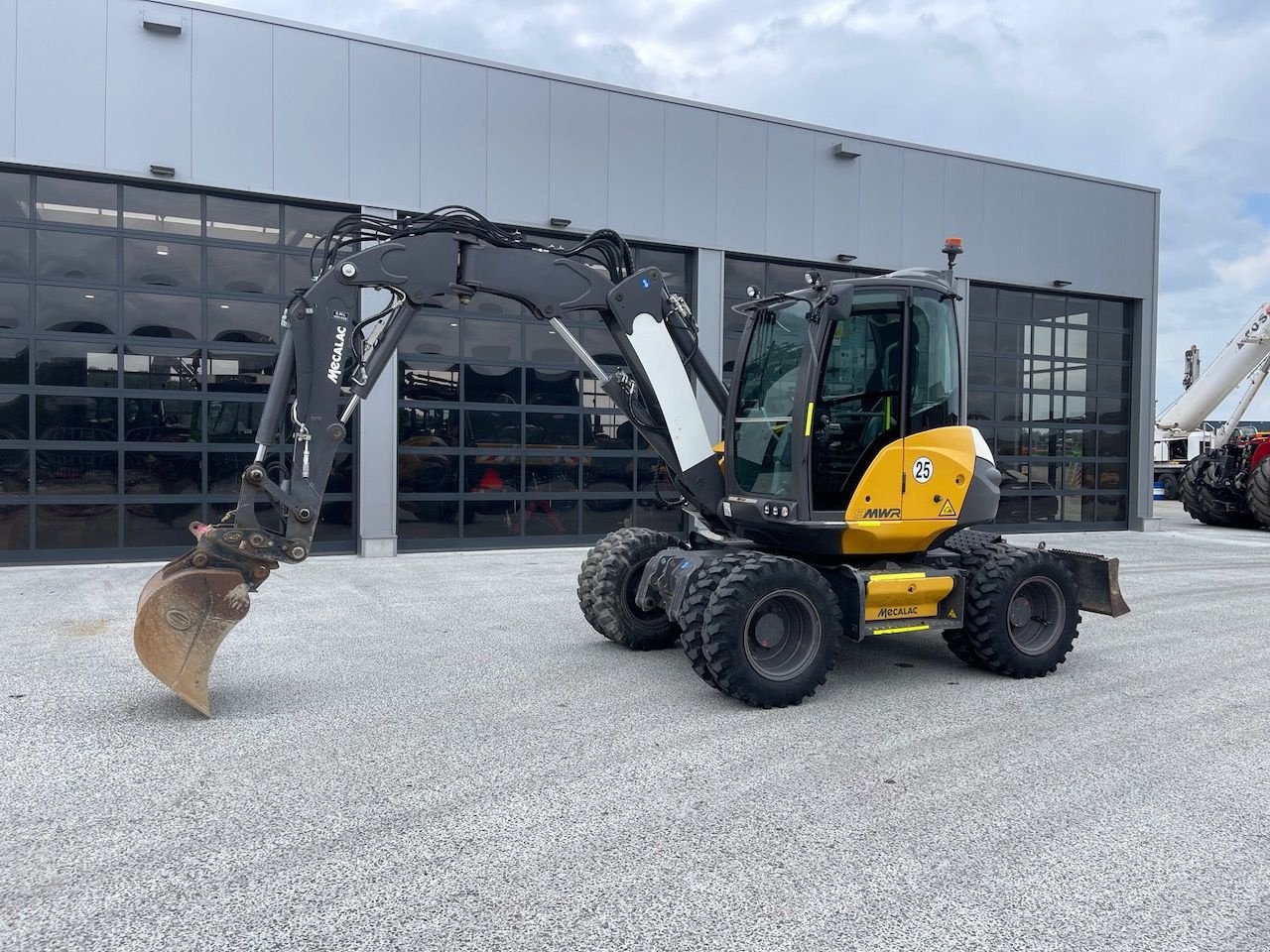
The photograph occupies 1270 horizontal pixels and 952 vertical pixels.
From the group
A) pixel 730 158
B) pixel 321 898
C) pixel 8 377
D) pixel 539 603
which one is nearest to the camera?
pixel 321 898

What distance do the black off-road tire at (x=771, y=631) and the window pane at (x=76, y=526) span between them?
29.9 feet

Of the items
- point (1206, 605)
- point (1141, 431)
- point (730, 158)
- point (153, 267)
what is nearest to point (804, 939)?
point (1206, 605)

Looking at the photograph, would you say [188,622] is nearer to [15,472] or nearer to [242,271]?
[15,472]

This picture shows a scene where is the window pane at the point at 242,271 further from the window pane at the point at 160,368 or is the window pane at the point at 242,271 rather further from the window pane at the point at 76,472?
the window pane at the point at 76,472

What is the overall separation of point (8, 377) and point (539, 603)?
7.27 m

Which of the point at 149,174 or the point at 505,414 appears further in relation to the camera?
the point at 505,414

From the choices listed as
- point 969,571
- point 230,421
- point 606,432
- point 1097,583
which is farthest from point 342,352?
point 606,432

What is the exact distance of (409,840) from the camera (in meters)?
3.48

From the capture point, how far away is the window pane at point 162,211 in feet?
36.5

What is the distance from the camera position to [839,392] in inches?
224

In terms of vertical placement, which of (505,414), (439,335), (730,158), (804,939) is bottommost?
(804,939)

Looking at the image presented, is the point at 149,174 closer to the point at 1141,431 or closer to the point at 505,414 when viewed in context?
the point at 505,414

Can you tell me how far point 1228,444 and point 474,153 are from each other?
17445 mm

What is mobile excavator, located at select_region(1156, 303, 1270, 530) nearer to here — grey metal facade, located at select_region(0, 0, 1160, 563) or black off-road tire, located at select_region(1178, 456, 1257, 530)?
black off-road tire, located at select_region(1178, 456, 1257, 530)
